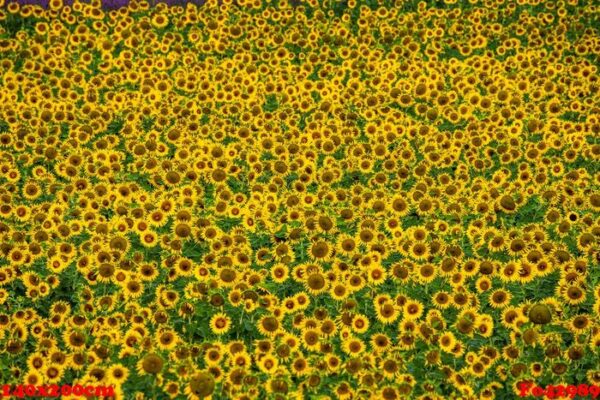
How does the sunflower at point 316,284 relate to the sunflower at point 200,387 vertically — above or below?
above

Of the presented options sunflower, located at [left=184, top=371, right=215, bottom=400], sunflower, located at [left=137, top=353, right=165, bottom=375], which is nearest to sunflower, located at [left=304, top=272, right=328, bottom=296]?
sunflower, located at [left=184, top=371, right=215, bottom=400]

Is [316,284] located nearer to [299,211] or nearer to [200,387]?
[299,211]

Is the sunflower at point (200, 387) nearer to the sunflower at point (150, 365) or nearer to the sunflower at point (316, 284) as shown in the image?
the sunflower at point (150, 365)

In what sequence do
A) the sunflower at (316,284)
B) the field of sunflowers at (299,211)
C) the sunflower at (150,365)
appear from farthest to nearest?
the sunflower at (316,284) → the field of sunflowers at (299,211) → the sunflower at (150,365)

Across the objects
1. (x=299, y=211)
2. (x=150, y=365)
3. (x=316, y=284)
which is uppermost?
(x=299, y=211)

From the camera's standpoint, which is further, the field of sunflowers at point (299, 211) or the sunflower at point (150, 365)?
the field of sunflowers at point (299, 211)

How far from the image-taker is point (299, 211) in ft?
23.9

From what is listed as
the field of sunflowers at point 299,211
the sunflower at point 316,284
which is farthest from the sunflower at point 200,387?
the sunflower at point 316,284

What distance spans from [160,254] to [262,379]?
1996mm

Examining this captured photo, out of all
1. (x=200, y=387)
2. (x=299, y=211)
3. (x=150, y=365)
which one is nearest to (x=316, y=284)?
(x=299, y=211)

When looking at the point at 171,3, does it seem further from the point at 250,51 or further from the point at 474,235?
the point at 474,235

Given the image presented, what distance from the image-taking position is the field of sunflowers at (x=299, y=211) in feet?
18.7

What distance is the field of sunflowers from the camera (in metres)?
5.71

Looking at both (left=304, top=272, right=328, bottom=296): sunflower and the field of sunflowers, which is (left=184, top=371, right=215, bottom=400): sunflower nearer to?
the field of sunflowers
